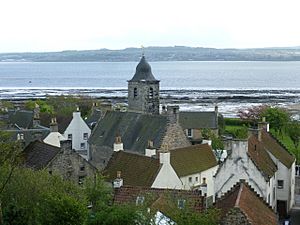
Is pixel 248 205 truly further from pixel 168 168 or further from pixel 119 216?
pixel 168 168

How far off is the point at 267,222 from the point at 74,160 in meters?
14.7

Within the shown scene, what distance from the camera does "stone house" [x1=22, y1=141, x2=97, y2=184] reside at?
117ft

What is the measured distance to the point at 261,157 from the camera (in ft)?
120

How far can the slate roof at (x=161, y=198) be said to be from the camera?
27.0 m

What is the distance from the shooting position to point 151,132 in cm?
4875

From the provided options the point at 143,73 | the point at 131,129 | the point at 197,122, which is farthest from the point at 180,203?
the point at 197,122

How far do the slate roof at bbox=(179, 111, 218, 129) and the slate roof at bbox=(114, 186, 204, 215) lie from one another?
48.9m

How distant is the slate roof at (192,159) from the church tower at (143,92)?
62.4 ft

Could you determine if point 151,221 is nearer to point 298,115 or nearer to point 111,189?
point 111,189

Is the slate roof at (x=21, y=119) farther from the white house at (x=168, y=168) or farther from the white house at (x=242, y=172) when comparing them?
the white house at (x=242, y=172)

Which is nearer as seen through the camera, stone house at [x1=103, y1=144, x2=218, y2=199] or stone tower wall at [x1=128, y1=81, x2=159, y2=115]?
stone house at [x1=103, y1=144, x2=218, y2=199]

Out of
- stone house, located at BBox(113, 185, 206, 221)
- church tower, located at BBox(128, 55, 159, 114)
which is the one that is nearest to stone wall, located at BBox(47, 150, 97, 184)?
stone house, located at BBox(113, 185, 206, 221)

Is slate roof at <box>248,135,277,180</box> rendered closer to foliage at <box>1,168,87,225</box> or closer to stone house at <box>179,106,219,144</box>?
foliage at <box>1,168,87,225</box>

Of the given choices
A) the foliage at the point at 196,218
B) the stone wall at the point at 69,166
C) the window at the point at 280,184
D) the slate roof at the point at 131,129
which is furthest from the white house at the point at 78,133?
the foliage at the point at 196,218
